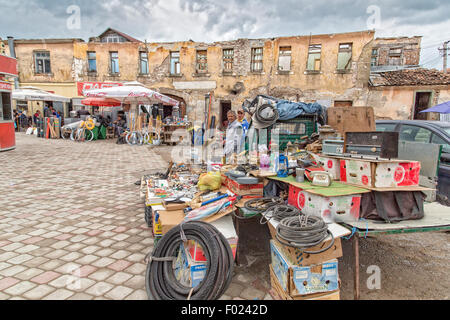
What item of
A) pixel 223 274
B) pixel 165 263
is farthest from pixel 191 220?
pixel 223 274

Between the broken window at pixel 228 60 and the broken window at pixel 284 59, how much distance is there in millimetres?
3598

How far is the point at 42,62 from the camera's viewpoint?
2192 cm

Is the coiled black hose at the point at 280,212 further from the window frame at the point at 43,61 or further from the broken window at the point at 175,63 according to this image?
the window frame at the point at 43,61

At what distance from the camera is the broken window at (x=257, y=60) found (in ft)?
65.6

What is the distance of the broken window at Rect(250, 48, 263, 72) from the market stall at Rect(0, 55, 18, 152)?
1457 centimetres

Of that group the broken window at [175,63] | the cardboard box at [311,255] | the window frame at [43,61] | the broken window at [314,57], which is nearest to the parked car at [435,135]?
the cardboard box at [311,255]

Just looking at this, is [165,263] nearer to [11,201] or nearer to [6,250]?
[6,250]

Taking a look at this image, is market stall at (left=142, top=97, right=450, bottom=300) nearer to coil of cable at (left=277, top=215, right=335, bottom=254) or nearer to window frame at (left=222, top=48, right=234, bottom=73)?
coil of cable at (left=277, top=215, right=335, bottom=254)

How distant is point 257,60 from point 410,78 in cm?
1077

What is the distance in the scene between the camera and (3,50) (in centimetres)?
2167

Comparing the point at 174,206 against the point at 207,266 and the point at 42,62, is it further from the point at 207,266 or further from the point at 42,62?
the point at 42,62

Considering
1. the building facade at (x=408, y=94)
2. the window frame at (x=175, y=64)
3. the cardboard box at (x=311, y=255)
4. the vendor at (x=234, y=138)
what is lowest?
the cardboard box at (x=311, y=255)

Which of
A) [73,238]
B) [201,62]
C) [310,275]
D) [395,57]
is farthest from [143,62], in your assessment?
[395,57]
